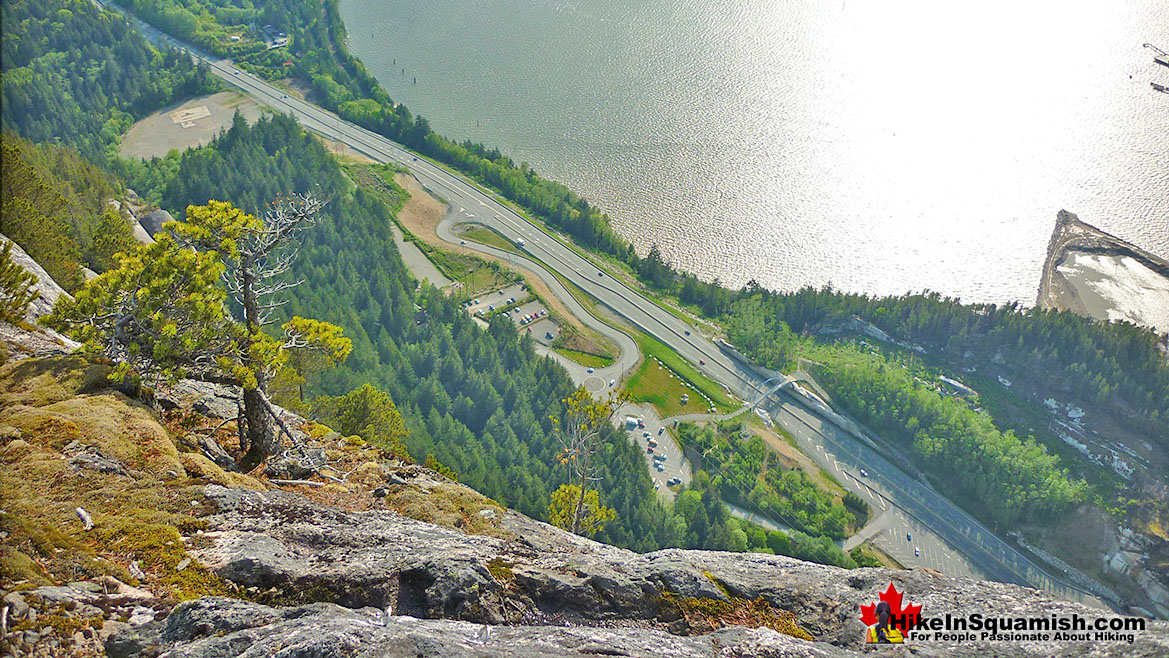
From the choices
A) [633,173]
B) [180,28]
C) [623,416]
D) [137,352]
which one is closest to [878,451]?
[623,416]

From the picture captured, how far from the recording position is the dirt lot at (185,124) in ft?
326

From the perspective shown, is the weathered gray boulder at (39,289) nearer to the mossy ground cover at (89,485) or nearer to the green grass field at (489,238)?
the mossy ground cover at (89,485)

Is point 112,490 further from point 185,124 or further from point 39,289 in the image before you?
point 185,124

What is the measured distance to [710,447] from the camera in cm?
6269

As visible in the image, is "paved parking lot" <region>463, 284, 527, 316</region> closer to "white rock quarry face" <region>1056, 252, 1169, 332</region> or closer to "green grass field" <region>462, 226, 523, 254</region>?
"green grass field" <region>462, 226, 523, 254</region>

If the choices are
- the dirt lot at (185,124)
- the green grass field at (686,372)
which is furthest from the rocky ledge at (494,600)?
the dirt lot at (185,124)

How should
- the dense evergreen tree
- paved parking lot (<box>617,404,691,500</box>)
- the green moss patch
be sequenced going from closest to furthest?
1. the green moss patch
2. paved parking lot (<box>617,404,691,500</box>)
3. the dense evergreen tree

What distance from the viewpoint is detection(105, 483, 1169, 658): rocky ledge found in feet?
34.6

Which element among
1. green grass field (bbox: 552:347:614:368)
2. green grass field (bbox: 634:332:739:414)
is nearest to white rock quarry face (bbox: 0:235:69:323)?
green grass field (bbox: 552:347:614:368)

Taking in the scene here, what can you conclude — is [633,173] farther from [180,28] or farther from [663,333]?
[180,28]

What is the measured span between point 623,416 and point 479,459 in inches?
721

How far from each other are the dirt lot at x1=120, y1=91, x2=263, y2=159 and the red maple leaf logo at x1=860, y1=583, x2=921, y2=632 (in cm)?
10765

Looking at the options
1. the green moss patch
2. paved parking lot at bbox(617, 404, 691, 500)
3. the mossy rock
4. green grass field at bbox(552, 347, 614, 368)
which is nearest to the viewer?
the green moss patch

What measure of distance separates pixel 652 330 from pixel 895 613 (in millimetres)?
62155
